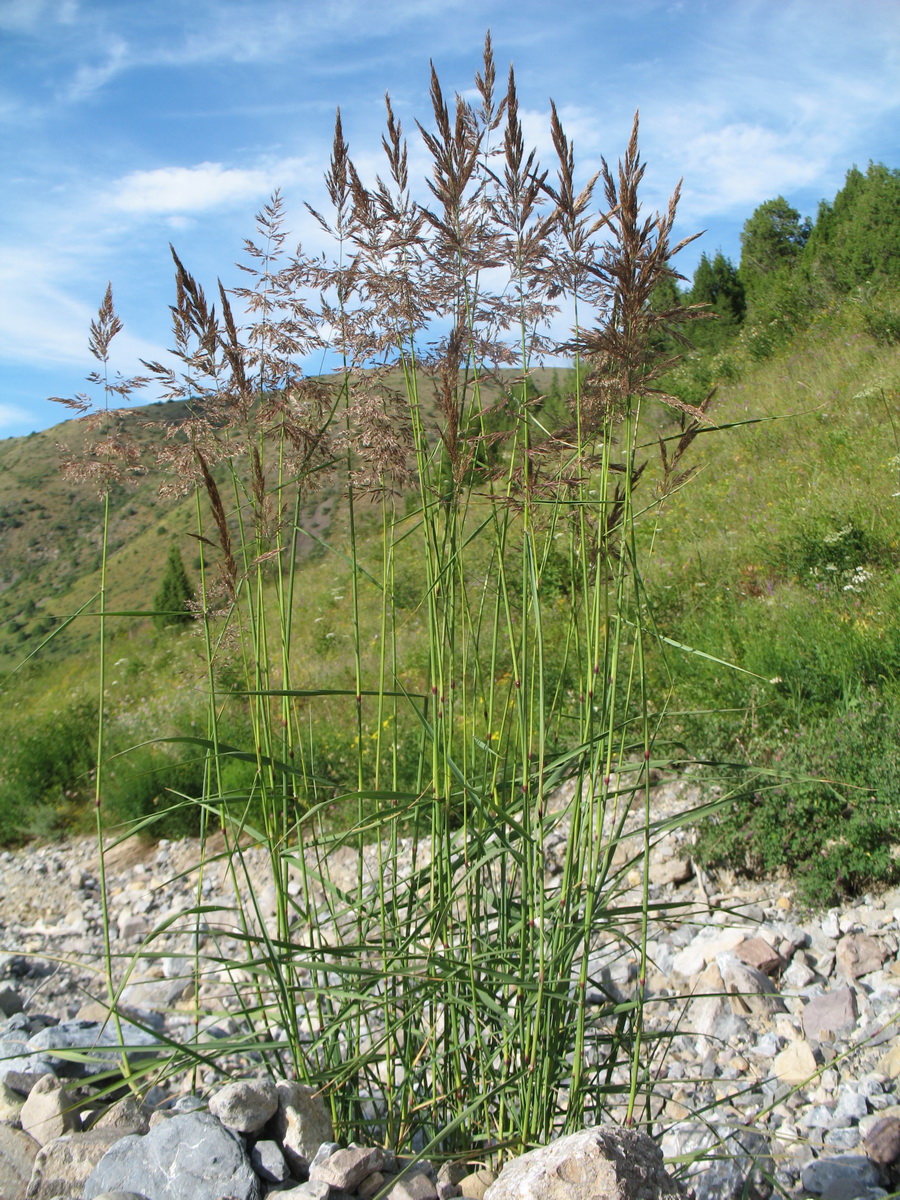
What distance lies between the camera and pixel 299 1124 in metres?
1.73

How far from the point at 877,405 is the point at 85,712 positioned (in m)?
8.45

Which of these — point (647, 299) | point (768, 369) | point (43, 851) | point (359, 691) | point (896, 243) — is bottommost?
point (43, 851)

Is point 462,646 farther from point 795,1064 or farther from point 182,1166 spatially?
point 795,1064

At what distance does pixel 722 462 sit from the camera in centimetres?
911

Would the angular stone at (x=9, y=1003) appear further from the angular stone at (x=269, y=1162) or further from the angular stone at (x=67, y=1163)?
the angular stone at (x=269, y=1162)

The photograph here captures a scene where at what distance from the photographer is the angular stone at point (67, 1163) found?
174 cm

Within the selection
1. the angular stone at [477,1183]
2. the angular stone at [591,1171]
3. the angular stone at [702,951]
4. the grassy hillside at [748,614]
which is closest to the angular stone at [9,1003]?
the grassy hillside at [748,614]

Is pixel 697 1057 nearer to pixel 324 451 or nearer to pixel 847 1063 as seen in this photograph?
pixel 847 1063

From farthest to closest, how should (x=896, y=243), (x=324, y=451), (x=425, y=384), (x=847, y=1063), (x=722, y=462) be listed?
(x=896, y=243) → (x=722, y=462) → (x=847, y=1063) → (x=425, y=384) → (x=324, y=451)

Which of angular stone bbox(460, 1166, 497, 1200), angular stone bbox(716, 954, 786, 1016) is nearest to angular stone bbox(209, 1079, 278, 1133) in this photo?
angular stone bbox(460, 1166, 497, 1200)

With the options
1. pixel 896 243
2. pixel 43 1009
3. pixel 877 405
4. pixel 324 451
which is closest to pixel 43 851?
pixel 43 1009

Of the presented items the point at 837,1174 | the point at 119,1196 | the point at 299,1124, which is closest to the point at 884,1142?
the point at 837,1174

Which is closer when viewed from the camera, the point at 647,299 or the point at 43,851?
the point at 647,299

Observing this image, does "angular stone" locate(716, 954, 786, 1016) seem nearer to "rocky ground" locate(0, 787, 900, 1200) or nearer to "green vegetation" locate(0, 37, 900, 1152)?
"rocky ground" locate(0, 787, 900, 1200)
